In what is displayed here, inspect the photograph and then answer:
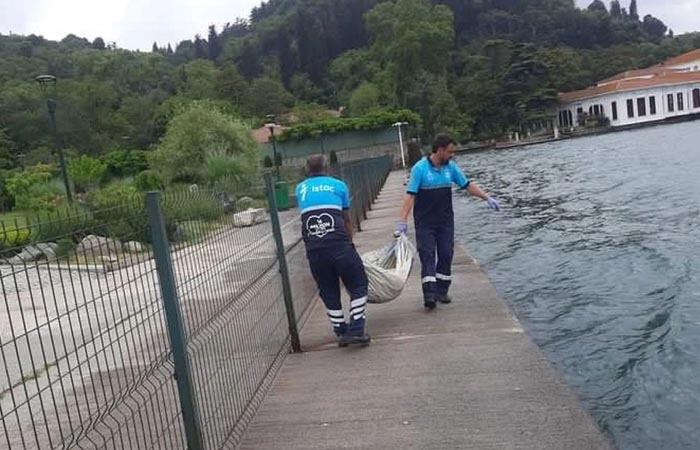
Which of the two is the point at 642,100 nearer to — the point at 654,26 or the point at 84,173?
the point at 84,173

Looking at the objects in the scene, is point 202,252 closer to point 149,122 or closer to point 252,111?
point 149,122

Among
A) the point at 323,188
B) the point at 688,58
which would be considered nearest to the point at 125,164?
the point at 323,188

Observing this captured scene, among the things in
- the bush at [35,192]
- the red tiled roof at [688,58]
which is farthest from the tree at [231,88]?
the bush at [35,192]

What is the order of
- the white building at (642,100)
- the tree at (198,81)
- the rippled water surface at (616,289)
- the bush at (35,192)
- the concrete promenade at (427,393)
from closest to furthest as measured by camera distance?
the concrete promenade at (427,393) → the rippled water surface at (616,289) → the bush at (35,192) → the white building at (642,100) → the tree at (198,81)

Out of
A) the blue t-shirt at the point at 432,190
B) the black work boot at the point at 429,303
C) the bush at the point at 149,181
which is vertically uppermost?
the blue t-shirt at the point at 432,190

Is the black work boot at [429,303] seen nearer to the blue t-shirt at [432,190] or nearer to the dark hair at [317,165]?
the blue t-shirt at [432,190]

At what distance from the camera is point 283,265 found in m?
6.58

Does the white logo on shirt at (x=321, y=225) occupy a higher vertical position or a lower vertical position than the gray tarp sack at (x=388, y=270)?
higher

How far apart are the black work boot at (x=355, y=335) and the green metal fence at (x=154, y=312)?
19.9 inches

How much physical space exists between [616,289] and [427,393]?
199 inches

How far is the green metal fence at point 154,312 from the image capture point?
2908 mm

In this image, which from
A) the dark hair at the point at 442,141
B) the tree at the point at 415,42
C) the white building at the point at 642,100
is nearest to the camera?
the dark hair at the point at 442,141

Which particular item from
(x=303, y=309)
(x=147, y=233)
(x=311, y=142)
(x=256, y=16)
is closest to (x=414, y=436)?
(x=147, y=233)

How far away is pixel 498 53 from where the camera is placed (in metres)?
94.4
